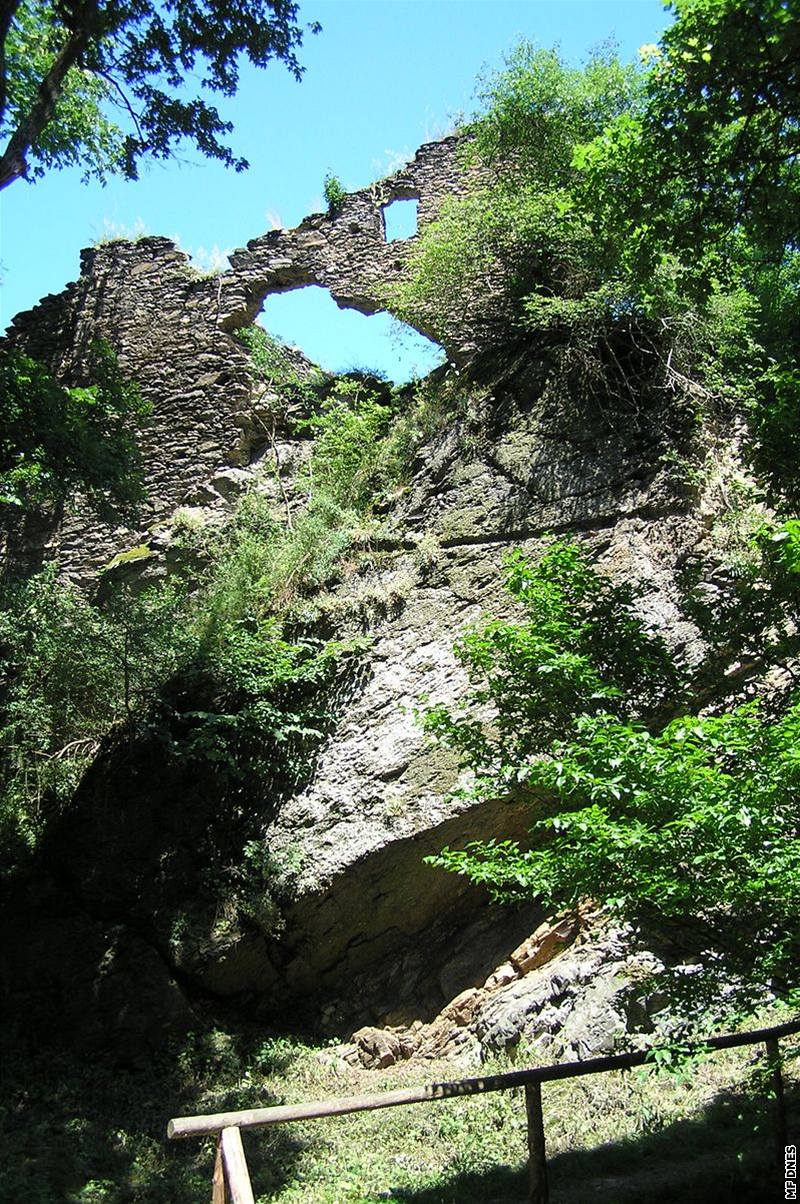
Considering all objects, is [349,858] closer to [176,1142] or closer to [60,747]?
[176,1142]

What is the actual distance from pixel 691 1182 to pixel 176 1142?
3.82 meters

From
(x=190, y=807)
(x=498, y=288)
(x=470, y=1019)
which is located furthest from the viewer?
(x=498, y=288)

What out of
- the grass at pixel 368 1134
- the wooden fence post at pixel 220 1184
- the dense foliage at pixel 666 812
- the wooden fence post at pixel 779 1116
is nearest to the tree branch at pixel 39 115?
the dense foliage at pixel 666 812

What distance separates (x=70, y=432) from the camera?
9797mm

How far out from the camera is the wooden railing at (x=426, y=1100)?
3.98 metres

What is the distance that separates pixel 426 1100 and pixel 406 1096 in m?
0.21

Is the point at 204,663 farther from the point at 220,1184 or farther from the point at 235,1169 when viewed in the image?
the point at 235,1169

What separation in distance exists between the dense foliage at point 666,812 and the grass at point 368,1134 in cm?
77

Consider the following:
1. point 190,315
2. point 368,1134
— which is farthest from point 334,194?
point 368,1134

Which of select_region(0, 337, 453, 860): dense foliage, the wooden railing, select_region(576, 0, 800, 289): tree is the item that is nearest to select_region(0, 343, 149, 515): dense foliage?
select_region(0, 337, 453, 860): dense foliage

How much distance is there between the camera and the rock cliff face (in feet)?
26.0

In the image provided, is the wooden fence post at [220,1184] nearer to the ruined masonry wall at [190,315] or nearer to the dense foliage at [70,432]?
the dense foliage at [70,432]

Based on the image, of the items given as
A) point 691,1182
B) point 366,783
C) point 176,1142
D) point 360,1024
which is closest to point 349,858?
point 366,783

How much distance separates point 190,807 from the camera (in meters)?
8.93
